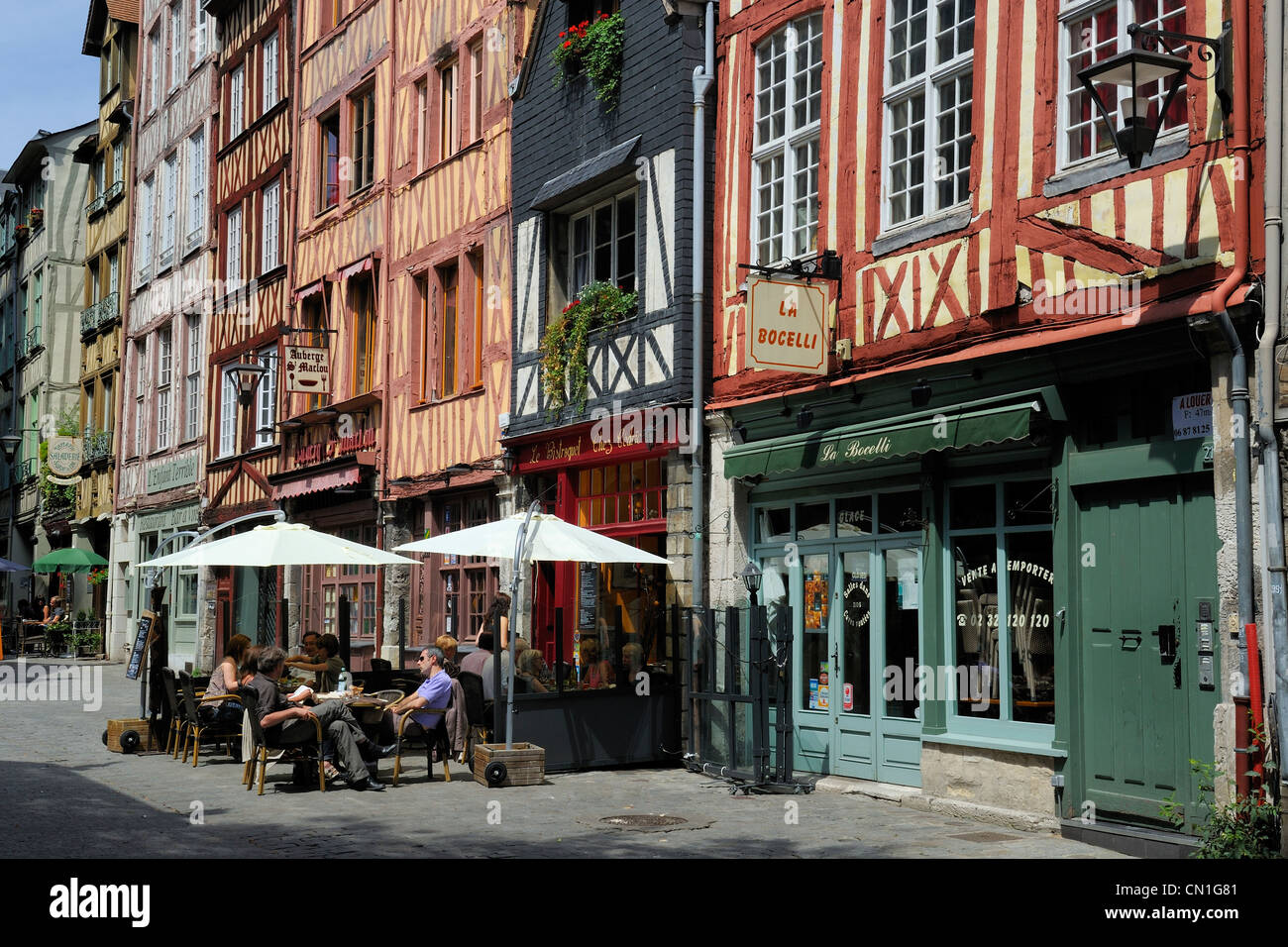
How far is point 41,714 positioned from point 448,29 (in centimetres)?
968

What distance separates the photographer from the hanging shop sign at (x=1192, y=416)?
329 inches

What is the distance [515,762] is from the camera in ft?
37.9

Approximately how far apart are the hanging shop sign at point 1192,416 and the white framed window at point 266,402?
17.4 m

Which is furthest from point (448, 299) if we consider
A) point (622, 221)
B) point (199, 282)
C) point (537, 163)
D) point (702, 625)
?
point (199, 282)

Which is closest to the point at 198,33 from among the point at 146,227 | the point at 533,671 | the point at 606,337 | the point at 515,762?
the point at 146,227

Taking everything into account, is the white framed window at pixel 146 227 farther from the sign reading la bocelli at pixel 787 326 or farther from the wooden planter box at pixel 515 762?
the sign reading la bocelli at pixel 787 326

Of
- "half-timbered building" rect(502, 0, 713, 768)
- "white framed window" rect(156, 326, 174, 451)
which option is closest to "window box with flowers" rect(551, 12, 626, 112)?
"half-timbered building" rect(502, 0, 713, 768)

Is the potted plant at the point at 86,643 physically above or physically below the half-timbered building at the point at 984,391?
below

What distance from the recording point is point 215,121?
1088 inches

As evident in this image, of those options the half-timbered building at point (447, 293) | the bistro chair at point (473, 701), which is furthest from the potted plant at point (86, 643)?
the bistro chair at point (473, 701)

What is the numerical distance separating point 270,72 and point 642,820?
18794 mm

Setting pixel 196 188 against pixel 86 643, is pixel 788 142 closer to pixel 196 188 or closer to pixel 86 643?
pixel 196 188

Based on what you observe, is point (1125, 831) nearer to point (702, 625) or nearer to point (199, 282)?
point (702, 625)

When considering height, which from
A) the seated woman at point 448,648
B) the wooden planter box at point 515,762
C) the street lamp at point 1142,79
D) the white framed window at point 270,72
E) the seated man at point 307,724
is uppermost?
the white framed window at point 270,72
